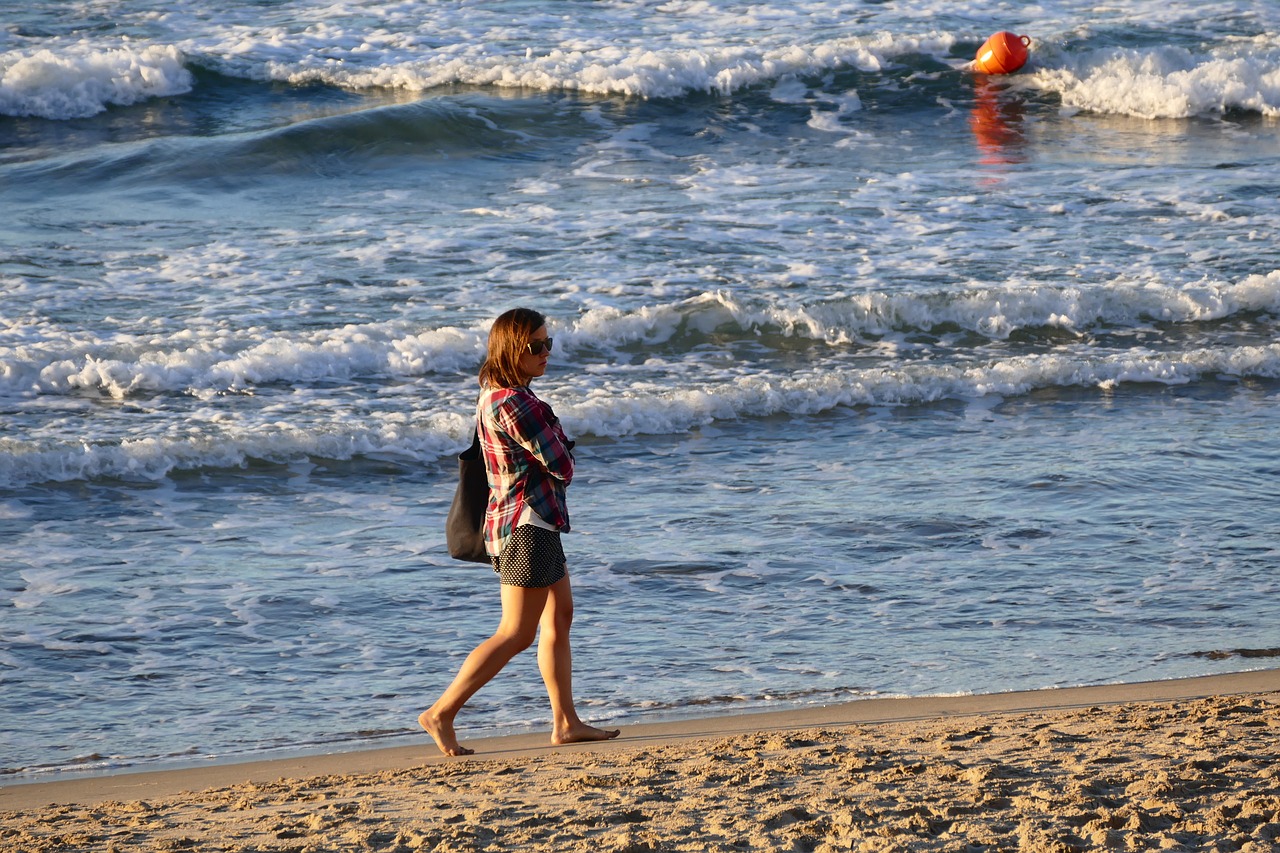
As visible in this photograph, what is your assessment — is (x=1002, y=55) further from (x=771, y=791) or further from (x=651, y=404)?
(x=771, y=791)

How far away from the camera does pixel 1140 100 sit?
19.4 meters

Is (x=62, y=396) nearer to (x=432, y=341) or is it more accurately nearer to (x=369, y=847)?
(x=432, y=341)

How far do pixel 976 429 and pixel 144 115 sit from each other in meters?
13.3

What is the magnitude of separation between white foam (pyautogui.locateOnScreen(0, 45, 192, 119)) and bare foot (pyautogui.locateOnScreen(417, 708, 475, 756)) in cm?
1579

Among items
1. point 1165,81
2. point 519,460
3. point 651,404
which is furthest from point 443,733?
point 1165,81

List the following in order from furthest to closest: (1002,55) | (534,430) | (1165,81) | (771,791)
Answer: (1002,55) < (1165,81) < (534,430) < (771,791)

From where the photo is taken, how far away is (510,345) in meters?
4.65

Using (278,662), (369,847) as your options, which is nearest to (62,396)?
(278,662)

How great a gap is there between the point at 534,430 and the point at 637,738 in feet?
3.76

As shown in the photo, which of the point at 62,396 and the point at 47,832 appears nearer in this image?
the point at 47,832

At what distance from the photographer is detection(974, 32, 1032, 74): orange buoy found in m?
20.5

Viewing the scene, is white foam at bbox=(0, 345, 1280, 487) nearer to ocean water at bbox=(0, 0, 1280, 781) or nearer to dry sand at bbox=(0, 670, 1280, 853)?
ocean water at bbox=(0, 0, 1280, 781)

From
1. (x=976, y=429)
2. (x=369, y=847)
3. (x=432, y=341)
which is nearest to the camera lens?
(x=369, y=847)

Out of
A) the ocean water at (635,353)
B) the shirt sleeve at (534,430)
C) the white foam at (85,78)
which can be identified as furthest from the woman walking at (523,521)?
the white foam at (85,78)
